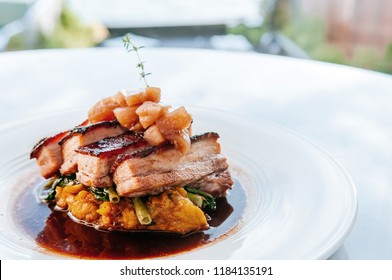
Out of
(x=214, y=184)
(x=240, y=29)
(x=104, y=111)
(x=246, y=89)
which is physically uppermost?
(x=104, y=111)

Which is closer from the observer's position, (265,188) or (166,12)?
(265,188)

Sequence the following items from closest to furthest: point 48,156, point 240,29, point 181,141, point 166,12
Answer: point 181,141 < point 48,156 < point 240,29 < point 166,12

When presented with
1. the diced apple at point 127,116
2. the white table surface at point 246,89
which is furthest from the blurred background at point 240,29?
the diced apple at point 127,116

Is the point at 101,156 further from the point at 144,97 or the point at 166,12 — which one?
the point at 166,12

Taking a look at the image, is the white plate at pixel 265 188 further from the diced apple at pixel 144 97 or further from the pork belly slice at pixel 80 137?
the diced apple at pixel 144 97

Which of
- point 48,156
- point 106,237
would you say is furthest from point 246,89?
point 106,237

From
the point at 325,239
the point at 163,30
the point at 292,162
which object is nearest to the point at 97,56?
the point at 292,162
